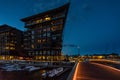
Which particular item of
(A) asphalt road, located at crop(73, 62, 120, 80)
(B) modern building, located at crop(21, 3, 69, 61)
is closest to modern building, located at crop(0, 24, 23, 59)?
(B) modern building, located at crop(21, 3, 69, 61)

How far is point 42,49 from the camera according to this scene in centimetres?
11206

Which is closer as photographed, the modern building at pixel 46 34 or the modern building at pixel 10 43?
the modern building at pixel 46 34

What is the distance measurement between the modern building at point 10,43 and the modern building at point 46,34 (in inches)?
737

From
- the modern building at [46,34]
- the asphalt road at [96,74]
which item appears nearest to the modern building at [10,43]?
the modern building at [46,34]

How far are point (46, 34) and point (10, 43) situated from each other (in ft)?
127

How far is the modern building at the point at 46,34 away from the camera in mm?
106794

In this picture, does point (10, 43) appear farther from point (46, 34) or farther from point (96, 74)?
point (96, 74)

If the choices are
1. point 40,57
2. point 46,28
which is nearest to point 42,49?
point 40,57

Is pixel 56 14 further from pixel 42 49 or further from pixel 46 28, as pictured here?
pixel 42 49

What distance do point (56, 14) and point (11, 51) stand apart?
164 feet

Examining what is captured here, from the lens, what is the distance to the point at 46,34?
11156 cm

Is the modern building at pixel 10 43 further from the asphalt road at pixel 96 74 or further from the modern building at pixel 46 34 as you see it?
the asphalt road at pixel 96 74

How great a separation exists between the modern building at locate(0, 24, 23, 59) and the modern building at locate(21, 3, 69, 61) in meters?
18.7

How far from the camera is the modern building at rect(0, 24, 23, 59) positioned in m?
134
